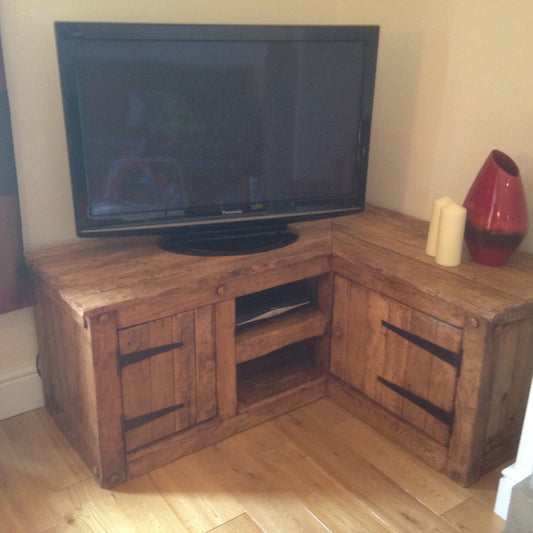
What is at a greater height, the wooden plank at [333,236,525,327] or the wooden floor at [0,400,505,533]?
the wooden plank at [333,236,525,327]

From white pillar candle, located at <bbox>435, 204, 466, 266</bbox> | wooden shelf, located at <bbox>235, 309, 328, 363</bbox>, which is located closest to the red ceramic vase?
white pillar candle, located at <bbox>435, 204, 466, 266</bbox>

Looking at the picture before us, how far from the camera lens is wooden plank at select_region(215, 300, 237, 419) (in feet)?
6.08

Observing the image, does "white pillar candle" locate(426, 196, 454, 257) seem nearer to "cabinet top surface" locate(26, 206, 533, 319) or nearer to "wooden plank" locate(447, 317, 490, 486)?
"cabinet top surface" locate(26, 206, 533, 319)

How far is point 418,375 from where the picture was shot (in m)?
1.86

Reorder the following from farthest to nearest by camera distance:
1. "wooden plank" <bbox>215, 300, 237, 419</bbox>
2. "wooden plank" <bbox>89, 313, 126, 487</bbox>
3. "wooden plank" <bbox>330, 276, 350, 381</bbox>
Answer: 1. "wooden plank" <bbox>330, 276, 350, 381</bbox>
2. "wooden plank" <bbox>215, 300, 237, 419</bbox>
3. "wooden plank" <bbox>89, 313, 126, 487</bbox>

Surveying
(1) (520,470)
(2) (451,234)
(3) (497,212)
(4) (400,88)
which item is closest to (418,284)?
(2) (451,234)

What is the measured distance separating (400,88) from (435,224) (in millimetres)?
651

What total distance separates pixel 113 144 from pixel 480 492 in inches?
→ 57.3

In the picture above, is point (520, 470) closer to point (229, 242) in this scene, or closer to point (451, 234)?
point (451, 234)

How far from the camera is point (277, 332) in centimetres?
201

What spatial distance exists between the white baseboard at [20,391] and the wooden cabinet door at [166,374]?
513 mm

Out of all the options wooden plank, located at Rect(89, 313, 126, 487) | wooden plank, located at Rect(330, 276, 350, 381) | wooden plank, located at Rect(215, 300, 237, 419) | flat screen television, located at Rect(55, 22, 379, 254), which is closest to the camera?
wooden plank, located at Rect(89, 313, 126, 487)

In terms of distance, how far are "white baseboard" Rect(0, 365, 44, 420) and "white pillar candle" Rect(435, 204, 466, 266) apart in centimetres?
139

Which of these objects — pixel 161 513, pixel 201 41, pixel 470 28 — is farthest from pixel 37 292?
pixel 470 28
